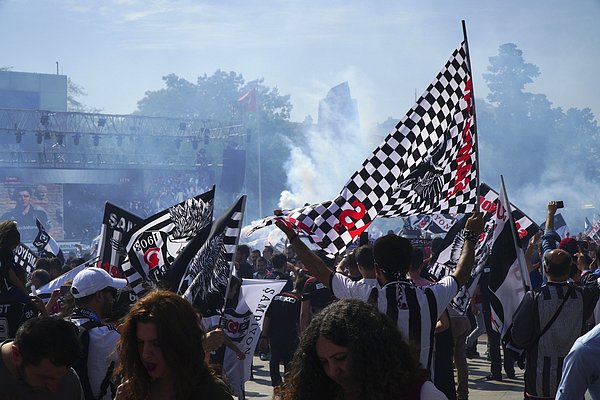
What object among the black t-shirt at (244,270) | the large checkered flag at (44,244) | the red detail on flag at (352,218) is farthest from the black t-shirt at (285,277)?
the red detail on flag at (352,218)

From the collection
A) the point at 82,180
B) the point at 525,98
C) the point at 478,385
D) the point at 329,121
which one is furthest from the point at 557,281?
the point at 329,121

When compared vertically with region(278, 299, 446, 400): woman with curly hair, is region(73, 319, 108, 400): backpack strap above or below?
below

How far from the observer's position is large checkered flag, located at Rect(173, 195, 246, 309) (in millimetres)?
6594

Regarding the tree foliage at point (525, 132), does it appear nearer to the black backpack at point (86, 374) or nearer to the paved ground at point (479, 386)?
the paved ground at point (479, 386)

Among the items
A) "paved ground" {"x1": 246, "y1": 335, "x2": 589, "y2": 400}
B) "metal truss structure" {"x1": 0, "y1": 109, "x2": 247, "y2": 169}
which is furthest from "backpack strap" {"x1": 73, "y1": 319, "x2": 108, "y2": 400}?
"metal truss structure" {"x1": 0, "y1": 109, "x2": 247, "y2": 169}

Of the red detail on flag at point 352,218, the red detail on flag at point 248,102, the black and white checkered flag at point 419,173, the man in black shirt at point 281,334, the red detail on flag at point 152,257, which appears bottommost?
the man in black shirt at point 281,334

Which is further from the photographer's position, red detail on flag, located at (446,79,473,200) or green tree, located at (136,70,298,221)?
green tree, located at (136,70,298,221)

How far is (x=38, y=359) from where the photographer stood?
13.4 ft

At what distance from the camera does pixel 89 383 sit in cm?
516

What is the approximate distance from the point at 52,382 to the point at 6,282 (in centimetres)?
333

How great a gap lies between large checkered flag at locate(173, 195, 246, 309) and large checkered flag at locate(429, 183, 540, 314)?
10.0 ft

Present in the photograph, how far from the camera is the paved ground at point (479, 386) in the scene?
11289mm

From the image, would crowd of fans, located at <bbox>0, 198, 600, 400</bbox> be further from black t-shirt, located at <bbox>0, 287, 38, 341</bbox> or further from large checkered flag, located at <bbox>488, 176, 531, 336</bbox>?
large checkered flag, located at <bbox>488, 176, 531, 336</bbox>

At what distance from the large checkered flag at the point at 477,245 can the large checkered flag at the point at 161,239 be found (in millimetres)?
2830
